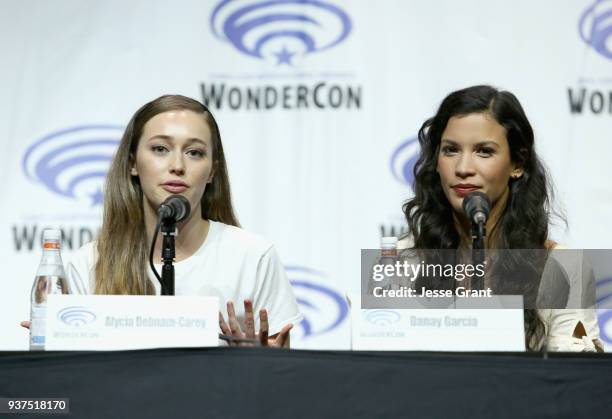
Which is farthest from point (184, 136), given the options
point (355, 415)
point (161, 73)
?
point (355, 415)

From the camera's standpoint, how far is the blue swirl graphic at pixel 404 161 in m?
3.65

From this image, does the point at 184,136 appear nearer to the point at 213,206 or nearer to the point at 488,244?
the point at 213,206

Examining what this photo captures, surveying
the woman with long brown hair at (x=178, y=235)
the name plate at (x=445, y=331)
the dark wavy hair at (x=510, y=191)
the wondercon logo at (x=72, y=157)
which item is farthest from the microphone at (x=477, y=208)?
the wondercon logo at (x=72, y=157)

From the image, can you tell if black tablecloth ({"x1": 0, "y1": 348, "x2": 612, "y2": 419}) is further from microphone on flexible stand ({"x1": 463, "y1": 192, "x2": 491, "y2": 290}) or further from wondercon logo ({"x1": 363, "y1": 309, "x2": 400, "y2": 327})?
microphone on flexible stand ({"x1": 463, "y1": 192, "x2": 491, "y2": 290})

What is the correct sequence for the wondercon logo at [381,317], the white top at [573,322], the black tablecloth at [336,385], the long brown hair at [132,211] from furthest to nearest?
1. the long brown hair at [132,211]
2. the white top at [573,322]
3. the wondercon logo at [381,317]
4. the black tablecloth at [336,385]

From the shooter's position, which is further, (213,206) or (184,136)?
(213,206)

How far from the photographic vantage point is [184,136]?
2789 millimetres

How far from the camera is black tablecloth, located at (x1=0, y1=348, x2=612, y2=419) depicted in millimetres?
1701

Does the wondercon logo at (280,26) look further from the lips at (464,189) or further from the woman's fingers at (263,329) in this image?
→ the woman's fingers at (263,329)

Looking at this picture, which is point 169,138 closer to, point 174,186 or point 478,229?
point 174,186

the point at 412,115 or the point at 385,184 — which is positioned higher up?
the point at 412,115

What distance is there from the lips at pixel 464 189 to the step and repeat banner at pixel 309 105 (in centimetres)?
89

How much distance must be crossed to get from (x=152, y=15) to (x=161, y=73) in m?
0.24

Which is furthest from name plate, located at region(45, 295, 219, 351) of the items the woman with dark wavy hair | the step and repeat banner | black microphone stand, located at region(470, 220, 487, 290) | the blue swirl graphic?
the blue swirl graphic
